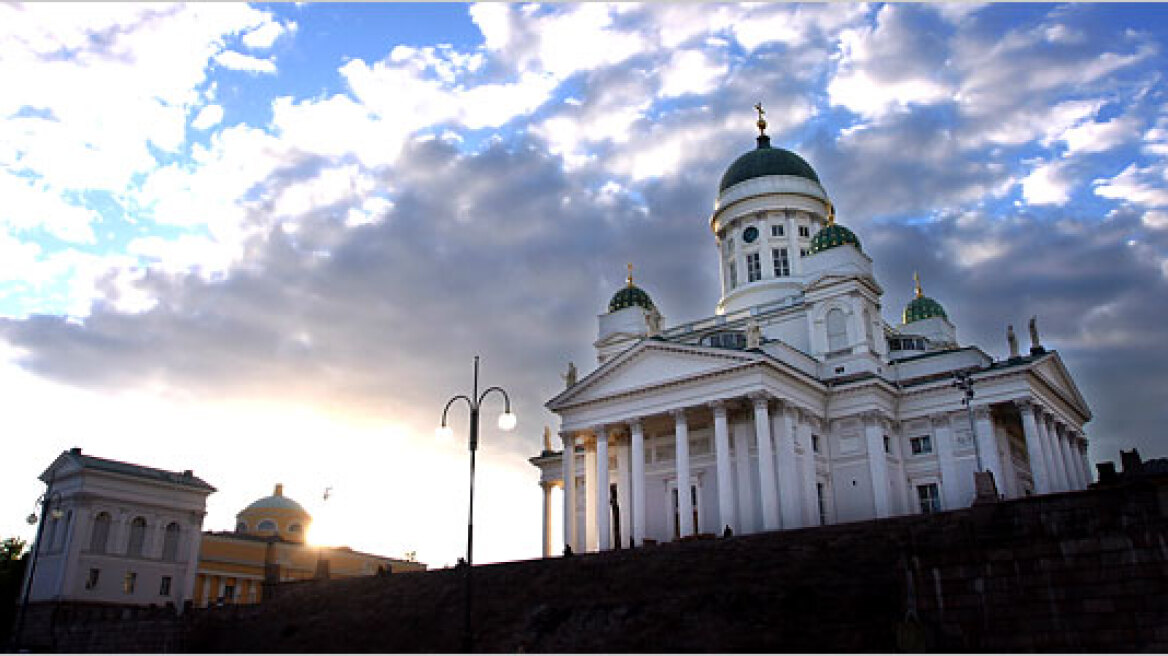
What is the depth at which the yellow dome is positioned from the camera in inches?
2881

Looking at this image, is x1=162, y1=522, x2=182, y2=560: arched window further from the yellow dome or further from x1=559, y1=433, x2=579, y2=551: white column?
x1=559, y1=433, x2=579, y2=551: white column

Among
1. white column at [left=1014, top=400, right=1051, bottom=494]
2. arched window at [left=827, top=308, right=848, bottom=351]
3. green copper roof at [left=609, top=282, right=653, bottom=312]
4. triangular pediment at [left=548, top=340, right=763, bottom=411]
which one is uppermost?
green copper roof at [left=609, top=282, right=653, bottom=312]

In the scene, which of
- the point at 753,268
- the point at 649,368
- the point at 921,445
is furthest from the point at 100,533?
the point at 921,445

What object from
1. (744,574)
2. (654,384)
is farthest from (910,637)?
(654,384)

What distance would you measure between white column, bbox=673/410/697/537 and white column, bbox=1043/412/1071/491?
54.4 feet

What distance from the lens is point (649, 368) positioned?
40.3m

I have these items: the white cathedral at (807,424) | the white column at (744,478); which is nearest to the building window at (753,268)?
the white cathedral at (807,424)

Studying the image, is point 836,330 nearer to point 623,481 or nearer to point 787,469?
point 787,469

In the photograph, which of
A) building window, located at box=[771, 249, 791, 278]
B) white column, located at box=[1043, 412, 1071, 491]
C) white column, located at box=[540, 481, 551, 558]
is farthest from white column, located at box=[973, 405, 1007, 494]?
white column, located at box=[540, 481, 551, 558]

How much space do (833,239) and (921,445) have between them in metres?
11.3

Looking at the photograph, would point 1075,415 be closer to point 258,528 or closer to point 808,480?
point 808,480

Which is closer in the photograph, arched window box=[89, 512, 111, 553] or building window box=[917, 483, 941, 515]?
building window box=[917, 483, 941, 515]

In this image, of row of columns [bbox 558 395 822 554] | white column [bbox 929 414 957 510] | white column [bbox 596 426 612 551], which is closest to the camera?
row of columns [bbox 558 395 822 554]

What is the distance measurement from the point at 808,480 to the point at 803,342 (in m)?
8.76
